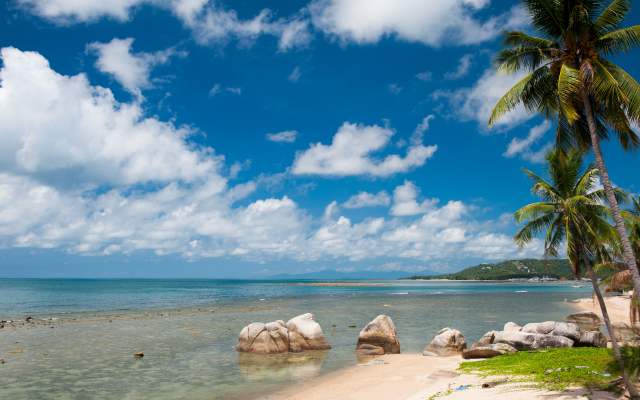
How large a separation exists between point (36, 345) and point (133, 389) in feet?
43.8

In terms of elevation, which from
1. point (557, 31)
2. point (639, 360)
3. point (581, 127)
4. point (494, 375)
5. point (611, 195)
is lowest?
point (494, 375)

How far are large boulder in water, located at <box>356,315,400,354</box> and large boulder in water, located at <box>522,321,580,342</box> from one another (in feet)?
24.3

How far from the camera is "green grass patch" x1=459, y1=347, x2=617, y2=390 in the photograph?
10336 millimetres

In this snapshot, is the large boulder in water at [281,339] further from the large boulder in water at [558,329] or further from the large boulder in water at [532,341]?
the large boulder in water at [558,329]

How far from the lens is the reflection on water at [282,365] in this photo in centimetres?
1603

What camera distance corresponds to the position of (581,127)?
12.9 meters

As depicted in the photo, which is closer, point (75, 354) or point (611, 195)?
point (611, 195)

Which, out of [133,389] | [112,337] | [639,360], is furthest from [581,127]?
[112,337]

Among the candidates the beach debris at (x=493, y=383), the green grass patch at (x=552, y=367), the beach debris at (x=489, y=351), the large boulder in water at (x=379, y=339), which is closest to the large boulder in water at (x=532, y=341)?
the beach debris at (x=489, y=351)

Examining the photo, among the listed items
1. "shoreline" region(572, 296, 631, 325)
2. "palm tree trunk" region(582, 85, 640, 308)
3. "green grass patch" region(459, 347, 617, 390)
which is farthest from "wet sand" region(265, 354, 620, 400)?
"shoreline" region(572, 296, 631, 325)

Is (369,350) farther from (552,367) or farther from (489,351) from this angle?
(552,367)

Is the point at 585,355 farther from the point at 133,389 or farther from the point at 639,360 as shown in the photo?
the point at 133,389

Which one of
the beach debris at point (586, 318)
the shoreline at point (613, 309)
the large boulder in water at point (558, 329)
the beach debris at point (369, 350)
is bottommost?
the shoreline at point (613, 309)

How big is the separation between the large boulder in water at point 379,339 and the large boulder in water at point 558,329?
739 centimetres
